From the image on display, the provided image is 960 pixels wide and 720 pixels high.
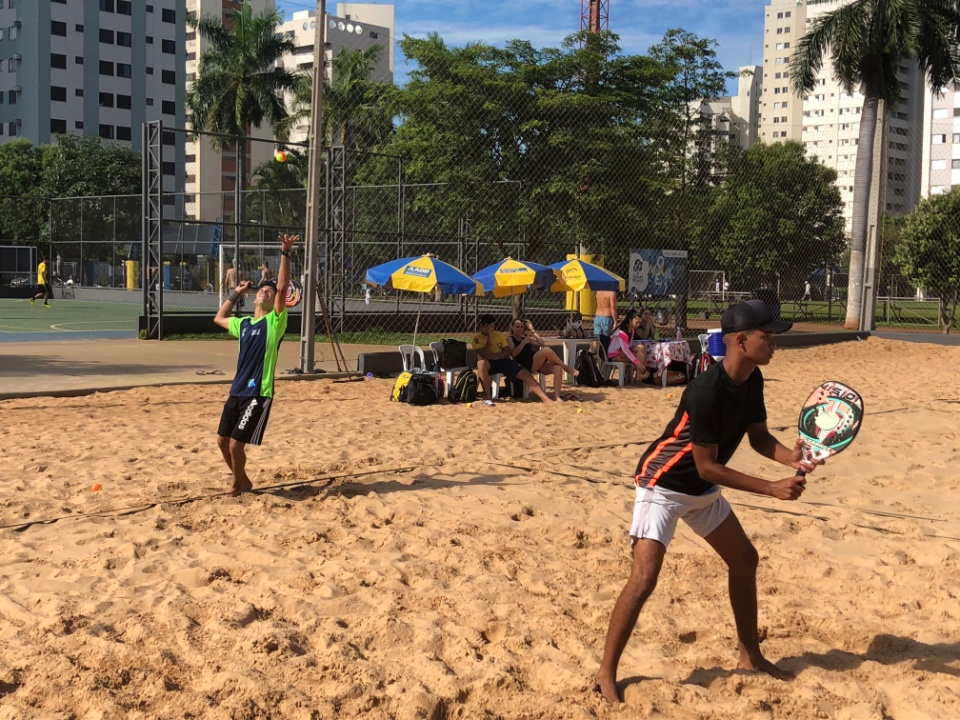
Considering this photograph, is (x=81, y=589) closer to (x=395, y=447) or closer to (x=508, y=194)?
(x=395, y=447)

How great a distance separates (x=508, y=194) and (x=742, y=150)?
5.41m

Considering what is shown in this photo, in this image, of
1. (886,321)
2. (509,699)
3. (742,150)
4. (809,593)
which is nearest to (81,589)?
(509,699)

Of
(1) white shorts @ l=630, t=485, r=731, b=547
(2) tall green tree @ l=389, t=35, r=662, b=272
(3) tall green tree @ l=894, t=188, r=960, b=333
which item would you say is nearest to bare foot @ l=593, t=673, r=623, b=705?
(1) white shorts @ l=630, t=485, r=731, b=547

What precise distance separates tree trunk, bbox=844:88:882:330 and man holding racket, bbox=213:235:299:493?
19.6 metres

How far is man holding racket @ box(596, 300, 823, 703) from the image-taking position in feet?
12.1

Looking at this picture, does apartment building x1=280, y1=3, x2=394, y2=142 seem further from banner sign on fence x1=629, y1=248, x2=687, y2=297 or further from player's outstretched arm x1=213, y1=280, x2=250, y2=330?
player's outstretched arm x1=213, y1=280, x2=250, y2=330

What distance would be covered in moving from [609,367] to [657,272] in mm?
4024

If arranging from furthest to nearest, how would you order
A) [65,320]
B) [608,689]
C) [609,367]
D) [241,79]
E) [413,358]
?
[241,79] < [65,320] < [609,367] < [413,358] < [608,689]

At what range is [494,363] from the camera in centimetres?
1252

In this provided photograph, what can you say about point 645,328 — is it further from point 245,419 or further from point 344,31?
point 344,31

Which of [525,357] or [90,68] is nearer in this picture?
[525,357]

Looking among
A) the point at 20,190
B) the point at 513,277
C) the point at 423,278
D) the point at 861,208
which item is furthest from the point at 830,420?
the point at 20,190

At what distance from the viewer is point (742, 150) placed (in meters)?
21.6

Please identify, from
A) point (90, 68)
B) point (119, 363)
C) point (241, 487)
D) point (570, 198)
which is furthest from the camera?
point (90, 68)
